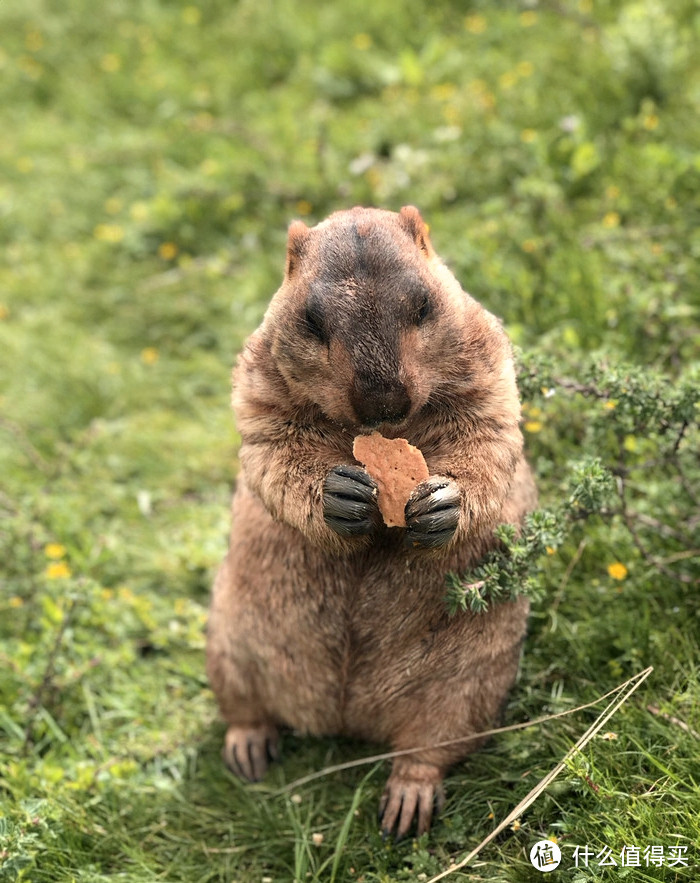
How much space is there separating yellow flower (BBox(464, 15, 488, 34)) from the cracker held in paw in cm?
527

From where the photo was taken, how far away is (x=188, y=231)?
6844mm

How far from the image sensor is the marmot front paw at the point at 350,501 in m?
2.82

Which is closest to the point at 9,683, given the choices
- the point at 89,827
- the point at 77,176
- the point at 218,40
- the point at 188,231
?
the point at 89,827

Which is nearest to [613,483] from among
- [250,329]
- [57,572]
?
[57,572]

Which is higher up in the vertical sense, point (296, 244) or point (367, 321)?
point (296, 244)

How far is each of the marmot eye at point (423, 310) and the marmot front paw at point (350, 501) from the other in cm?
47

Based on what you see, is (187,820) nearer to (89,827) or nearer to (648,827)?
(89,827)

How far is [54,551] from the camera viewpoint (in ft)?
14.9

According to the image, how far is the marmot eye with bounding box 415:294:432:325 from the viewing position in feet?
8.90

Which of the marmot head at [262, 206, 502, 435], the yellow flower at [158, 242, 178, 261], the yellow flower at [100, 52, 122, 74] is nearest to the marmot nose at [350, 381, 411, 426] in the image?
the marmot head at [262, 206, 502, 435]

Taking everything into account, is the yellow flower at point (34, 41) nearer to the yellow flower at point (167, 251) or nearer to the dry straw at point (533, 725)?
the yellow flower at point (167, 251)

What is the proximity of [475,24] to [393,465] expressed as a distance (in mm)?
5435

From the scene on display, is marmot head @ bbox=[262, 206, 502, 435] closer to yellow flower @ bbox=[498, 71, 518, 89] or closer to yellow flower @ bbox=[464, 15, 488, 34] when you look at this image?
yellow flower @ bbox=[498, 71, 518, 89]

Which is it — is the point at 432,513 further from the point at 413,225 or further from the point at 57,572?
the point at 57,572
